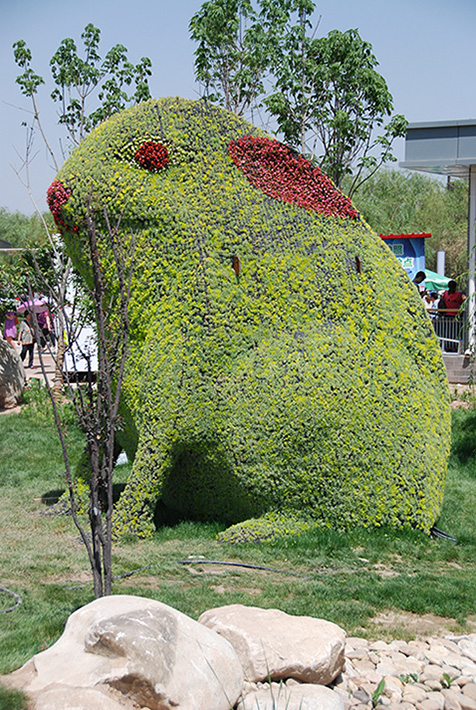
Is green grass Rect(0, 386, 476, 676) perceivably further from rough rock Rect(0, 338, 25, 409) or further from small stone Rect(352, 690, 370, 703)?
rough rock Rect(0, 338, 25, 409)

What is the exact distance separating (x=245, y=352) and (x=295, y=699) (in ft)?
10.5

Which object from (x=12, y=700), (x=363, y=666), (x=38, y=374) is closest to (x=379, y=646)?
(x=363, y=666)

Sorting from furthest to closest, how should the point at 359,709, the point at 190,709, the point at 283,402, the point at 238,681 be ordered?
the point at 283,402 → the point at 359,709 → the point at 238,681 → the point at 190,709

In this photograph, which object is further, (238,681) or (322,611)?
(322,611)

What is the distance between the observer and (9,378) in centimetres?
1264

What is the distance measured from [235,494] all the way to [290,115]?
30.1ft

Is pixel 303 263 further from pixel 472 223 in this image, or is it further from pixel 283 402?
pixel 472 223

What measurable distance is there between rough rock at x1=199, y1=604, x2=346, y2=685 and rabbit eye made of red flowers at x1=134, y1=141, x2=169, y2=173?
154 inches

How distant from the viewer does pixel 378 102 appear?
504 inches

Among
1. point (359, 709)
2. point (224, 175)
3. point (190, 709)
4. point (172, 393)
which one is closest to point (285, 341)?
point (172, 393)

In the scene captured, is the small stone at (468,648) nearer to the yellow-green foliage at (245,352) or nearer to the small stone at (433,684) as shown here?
the small stone at (433,684)

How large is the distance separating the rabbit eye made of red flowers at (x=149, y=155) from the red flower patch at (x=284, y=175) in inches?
25.3

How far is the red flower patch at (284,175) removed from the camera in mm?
6379

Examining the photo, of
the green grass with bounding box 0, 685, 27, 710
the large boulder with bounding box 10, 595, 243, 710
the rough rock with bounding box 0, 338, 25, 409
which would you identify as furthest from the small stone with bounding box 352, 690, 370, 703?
the rough rock with bounding box 0, 338, 25, 409
